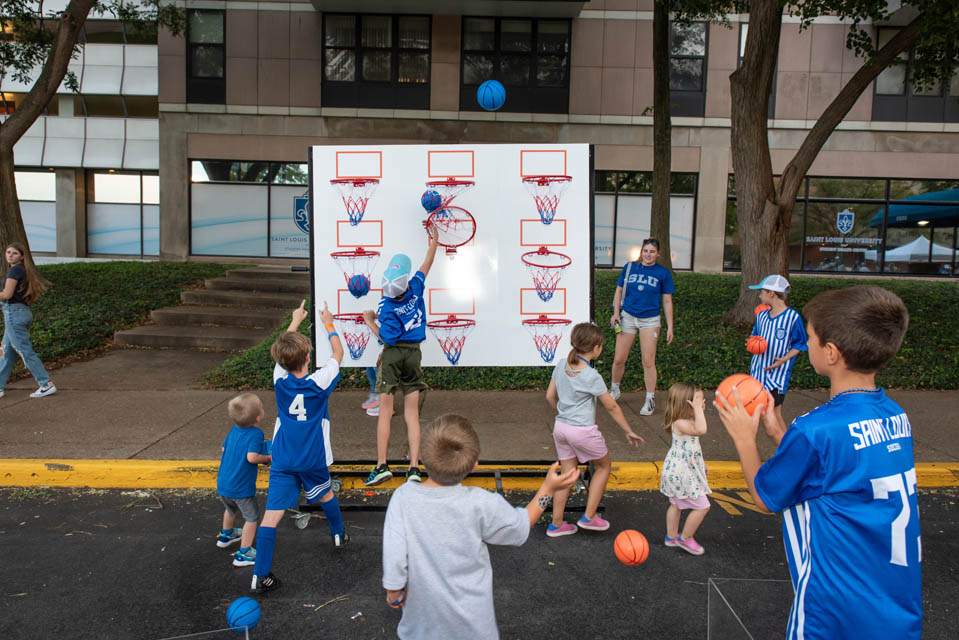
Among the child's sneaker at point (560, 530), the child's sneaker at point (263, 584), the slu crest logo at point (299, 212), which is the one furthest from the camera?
the slu crest logo at point (299, 212)

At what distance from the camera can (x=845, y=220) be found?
19.8 metres

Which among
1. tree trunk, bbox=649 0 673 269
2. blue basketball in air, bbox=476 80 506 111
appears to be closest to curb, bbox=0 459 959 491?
blue basketball in air, bbox=476 80 506 111

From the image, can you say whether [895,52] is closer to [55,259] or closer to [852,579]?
[852,579]

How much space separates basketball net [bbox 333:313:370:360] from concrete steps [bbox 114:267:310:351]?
17.8 feet

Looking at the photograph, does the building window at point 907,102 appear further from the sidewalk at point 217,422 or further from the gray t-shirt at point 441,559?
the gray t-shirt at point 441,559

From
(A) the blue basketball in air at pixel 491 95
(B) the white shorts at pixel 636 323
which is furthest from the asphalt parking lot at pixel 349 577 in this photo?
(A) the blue basketball in air at pixel 491 95

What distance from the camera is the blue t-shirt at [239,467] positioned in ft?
12.4

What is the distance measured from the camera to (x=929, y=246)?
20031 mm

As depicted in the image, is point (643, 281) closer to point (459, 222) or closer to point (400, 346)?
point (459, 222)

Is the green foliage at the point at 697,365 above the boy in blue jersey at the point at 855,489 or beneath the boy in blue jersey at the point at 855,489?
beneath

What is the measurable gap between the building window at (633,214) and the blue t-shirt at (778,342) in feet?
45.6

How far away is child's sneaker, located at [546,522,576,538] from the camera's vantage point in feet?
14.4

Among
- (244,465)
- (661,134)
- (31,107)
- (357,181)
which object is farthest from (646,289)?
(31,107)

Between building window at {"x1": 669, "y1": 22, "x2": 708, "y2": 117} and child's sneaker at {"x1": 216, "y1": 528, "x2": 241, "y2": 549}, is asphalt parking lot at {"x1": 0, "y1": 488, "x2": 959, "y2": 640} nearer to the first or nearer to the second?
child's sneaker at {"x1": 216, "y1": 528, "x2": 241, "y2": 549}
